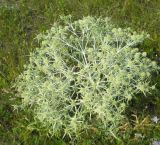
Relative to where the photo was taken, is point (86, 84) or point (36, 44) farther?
point (36, 44)

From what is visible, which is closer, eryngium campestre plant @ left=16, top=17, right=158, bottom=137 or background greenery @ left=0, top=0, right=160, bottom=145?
eryngium campestre plant @ left=16, top=17, right=158, bottom=137

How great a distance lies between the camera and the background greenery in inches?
214

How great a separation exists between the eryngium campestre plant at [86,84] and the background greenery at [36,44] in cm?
21

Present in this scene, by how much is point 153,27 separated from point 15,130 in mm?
2599

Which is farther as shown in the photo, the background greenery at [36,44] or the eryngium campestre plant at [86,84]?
the background greenery at [36,44]

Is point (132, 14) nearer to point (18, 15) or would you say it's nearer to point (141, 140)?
point (18, 15)

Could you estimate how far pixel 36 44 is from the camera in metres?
6.83

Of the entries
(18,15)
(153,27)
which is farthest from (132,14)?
(18,15)

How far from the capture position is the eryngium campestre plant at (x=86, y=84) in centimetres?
517

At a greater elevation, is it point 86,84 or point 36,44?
point 36,44

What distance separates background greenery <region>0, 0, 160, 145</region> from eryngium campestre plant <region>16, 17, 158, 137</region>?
0.21m

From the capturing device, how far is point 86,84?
5.33 metres

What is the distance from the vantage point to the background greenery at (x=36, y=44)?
17.8ft

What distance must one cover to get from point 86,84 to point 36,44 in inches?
68.5
